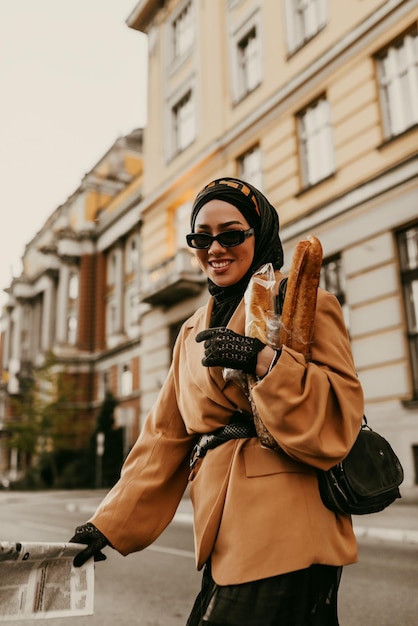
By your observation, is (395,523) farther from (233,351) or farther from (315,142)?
(315,142)

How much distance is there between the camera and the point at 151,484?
1959mm

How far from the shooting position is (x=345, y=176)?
43.0 feet

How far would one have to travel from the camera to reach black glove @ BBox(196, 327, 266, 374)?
1.52 metres

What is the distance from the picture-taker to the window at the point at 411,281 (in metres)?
11.2

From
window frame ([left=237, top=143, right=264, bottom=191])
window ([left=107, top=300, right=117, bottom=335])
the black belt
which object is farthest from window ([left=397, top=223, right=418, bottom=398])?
window ([left=107, top=300, right=117, bottom=335])

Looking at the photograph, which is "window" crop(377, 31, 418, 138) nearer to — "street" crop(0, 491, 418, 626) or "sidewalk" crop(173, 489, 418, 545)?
"sidewalk" crop(173, 489, 418, 545)

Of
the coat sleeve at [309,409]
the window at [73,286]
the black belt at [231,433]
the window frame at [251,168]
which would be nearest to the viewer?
the coat sleeve at [309,409]

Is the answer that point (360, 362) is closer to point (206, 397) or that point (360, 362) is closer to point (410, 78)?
point (410, 78)

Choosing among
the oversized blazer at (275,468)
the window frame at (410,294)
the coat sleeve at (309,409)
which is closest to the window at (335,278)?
the window frame at (410,294)

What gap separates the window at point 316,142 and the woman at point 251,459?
12.4m

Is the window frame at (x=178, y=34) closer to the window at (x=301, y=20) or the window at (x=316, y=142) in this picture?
the window at (x=301, y=20)

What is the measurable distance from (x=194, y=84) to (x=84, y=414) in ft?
67.4

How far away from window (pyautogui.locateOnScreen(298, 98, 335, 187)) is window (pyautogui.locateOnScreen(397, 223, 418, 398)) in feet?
9.33

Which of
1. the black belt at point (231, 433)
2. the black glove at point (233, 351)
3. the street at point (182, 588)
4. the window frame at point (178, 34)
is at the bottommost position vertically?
the street at point (182, 588)
